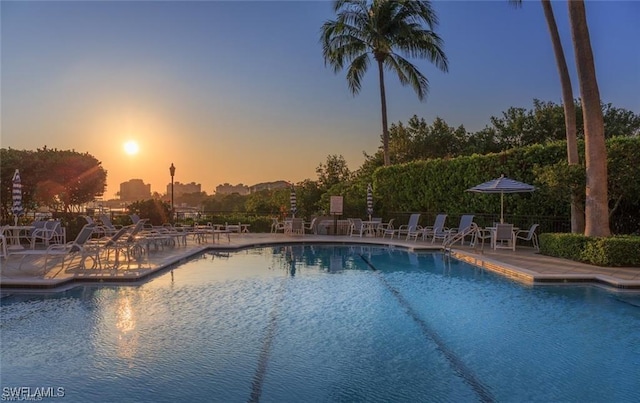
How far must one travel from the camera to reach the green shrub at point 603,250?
9.54 m

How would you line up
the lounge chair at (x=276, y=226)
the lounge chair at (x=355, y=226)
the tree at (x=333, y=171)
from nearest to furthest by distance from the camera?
the lounge chair at (x=355, y=226)
the lounge chair at (x=276, y=226)
the tree at (x=333, y=171)

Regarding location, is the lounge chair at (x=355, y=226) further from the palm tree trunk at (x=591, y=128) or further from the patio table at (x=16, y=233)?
the patio table at (x=16, y=233)

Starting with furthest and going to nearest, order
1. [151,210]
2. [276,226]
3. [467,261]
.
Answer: [276,226] < [151,210] < [467,261]

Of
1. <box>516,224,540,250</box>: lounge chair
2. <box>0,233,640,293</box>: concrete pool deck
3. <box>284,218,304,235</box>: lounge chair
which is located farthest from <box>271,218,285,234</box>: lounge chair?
<box>516,224,540,250</box>: lounge chair

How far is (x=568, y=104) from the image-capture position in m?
11.8

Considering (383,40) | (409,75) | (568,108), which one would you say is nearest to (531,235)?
(568,108)

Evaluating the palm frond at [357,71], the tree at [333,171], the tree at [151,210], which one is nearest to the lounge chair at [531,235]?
the palm frond at [357,71]

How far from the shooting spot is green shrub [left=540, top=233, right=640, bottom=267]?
9539 mm

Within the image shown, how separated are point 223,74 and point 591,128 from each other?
11425 mm

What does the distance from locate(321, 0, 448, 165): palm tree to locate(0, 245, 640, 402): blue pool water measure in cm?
1401

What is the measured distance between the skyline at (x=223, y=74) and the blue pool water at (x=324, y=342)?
7.48 meters

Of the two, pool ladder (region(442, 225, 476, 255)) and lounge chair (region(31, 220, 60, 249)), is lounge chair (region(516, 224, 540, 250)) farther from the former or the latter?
lounge chair (region(31, 220, 60, 249))

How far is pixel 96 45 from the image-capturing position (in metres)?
13.4

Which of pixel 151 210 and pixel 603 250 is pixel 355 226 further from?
pixel 603 250
